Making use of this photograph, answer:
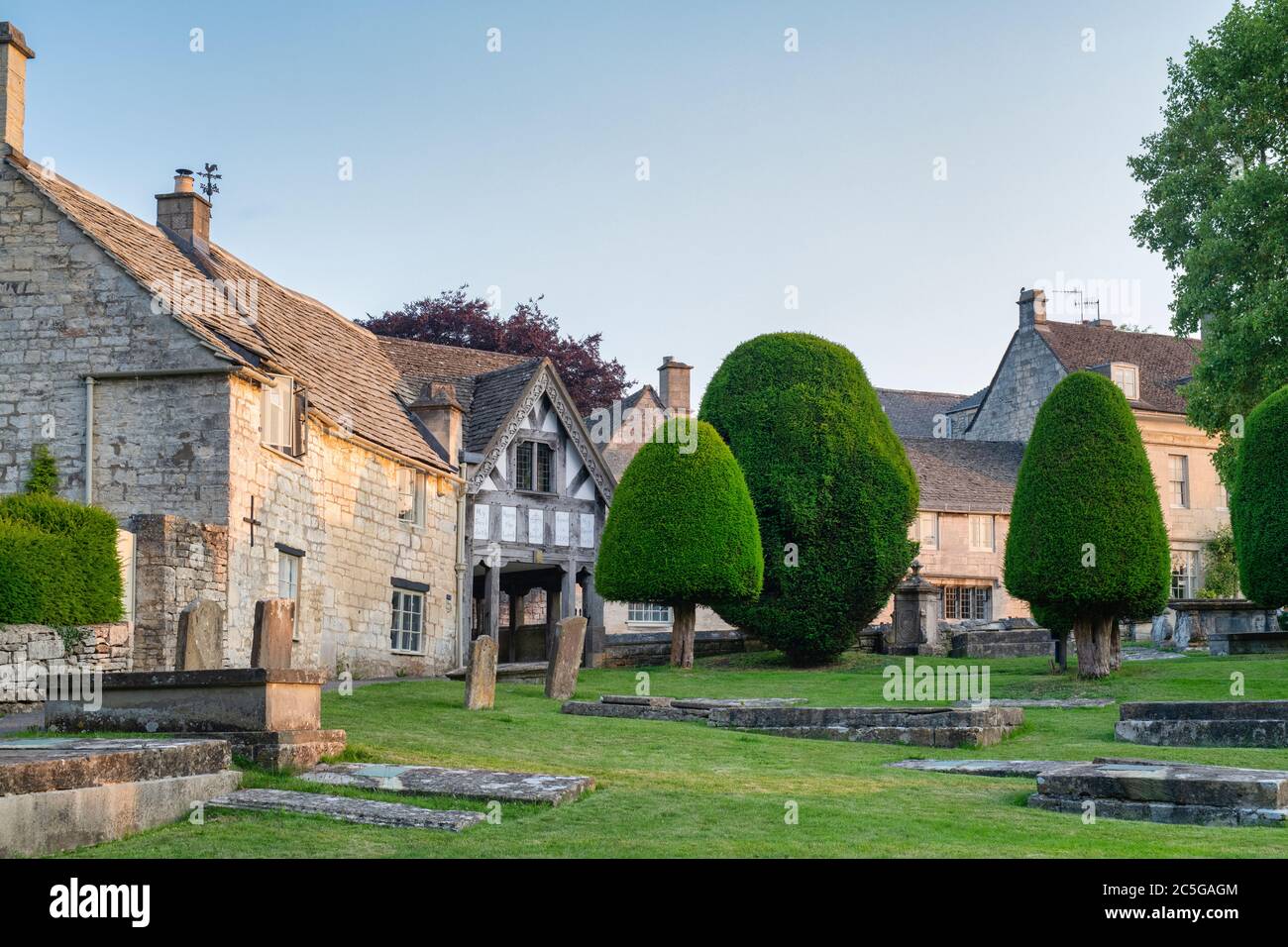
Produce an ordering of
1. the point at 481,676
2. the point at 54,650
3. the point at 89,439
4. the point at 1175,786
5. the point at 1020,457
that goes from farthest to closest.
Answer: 1. the point at 1020,457
2. the point at 89,439
3. the point at 481,676
4. the point at 54,650
5. the point at 1175,786

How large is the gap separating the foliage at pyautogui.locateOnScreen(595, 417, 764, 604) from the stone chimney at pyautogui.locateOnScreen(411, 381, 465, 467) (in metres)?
4.44

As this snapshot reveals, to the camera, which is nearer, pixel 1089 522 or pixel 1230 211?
pixel 1089 522

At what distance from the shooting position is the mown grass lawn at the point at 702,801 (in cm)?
817

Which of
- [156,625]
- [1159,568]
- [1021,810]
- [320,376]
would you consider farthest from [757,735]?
[320,376]

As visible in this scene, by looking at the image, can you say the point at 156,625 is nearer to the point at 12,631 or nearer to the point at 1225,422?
the point at 12,631

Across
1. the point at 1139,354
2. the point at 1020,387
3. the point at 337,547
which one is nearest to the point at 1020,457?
the point at 1020,387

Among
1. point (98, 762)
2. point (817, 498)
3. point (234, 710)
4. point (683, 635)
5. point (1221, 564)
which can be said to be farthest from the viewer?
Answer: point (1221, 564)

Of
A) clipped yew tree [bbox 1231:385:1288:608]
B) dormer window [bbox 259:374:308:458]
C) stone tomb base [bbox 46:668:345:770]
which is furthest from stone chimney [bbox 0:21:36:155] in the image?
clipped yew tree [bbox 1231:385:1288:608]

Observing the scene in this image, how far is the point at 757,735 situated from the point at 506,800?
6.70 meters

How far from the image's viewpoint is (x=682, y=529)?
2959cm

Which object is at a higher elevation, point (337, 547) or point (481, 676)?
point (337, 547)

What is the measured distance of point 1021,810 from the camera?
9.95 meters

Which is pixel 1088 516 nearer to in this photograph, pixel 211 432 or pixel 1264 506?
pixel 1264 506

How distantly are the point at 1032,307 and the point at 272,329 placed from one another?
108ft
